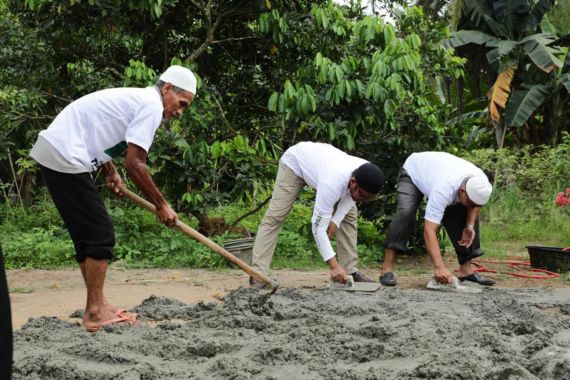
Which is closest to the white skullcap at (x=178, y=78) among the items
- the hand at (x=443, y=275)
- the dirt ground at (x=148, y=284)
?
the dirt ground at (x=148, y=284)

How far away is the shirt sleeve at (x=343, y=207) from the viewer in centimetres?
595

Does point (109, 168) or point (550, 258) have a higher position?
point (109, 168)

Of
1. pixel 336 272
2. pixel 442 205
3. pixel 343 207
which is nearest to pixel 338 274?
pixel 336 272

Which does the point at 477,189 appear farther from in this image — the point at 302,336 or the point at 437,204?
the point at 302,336

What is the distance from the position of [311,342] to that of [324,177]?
198 centimetres

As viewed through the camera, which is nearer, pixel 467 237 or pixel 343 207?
pixel 343 207

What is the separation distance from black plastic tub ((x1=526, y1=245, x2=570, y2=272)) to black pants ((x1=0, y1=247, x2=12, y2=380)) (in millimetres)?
6300

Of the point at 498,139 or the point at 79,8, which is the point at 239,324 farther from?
the point at 498,139

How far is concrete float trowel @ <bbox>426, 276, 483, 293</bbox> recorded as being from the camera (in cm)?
605

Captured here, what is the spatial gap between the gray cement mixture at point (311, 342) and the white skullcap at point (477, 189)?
943 millimetres

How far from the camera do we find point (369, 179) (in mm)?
5418

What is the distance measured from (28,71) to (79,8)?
4.25ft

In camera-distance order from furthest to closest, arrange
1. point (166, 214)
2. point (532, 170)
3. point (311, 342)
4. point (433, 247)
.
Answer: point (532, 170) → point (433, 247) → point (166, 214) → point (311, 342)

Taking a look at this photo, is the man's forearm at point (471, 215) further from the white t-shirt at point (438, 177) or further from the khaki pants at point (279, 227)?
the khaki pants at point (279, 227)
